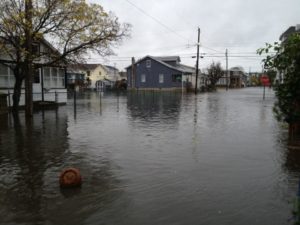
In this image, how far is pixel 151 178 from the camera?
696 cm

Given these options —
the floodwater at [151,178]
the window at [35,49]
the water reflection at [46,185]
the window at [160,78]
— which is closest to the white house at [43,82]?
the window at [35,49]

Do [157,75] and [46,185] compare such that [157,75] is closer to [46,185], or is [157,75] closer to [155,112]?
[155,112]

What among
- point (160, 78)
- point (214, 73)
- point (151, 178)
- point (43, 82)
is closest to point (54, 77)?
point (43, 82)

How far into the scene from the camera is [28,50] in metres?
17.7

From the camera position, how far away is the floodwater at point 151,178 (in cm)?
518


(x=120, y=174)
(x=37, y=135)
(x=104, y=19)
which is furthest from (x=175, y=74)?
(x=120, y=174)

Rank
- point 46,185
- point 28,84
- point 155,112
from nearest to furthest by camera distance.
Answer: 1. point 46,185
2. point 28,84
3. point 155,112

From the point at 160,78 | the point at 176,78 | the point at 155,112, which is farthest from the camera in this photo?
the point at 160,78

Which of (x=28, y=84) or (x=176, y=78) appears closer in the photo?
(x=28, y=84)

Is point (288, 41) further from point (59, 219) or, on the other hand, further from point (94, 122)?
point (94, 122)

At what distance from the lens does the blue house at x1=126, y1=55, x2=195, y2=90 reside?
66363 millimetres

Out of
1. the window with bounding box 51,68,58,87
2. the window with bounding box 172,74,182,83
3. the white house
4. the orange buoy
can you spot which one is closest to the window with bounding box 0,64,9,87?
the white house

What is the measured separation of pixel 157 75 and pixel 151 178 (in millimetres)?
61067

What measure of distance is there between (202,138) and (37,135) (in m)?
5.74
